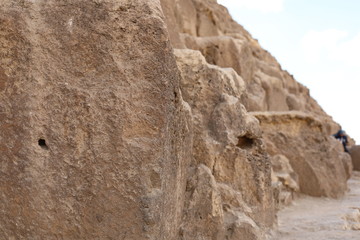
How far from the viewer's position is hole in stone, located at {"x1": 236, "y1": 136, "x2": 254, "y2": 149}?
11.3 feet

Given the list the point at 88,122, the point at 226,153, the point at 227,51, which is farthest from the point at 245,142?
the point at 227,51

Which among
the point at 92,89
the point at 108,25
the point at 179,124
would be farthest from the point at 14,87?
the point at 179,124

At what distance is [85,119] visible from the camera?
201 centimetres

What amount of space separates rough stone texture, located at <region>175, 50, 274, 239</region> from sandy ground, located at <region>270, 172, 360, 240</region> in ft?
1.33

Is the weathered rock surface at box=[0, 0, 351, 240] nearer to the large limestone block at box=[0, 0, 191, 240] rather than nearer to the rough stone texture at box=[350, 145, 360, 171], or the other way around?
the large limestone block at box=[0, 0, 191, 240]

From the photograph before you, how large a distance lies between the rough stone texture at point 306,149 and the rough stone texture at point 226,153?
8.02ft

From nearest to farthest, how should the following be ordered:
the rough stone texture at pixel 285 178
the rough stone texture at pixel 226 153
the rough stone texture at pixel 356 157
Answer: the rough stone texture at pixel 226 153 < the rough stone texture at pixel 285 178 < the rough stone texture at pixel 356 157

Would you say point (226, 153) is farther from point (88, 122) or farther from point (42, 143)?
point (42, 143)

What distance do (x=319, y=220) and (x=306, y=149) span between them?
1989 mm

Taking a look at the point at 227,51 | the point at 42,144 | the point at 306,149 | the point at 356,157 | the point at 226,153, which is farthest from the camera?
the point at 356,157

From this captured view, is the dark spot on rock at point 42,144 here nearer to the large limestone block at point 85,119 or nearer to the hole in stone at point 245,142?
the large limestone block at point 85,119

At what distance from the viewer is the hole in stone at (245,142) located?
3430 millimetres

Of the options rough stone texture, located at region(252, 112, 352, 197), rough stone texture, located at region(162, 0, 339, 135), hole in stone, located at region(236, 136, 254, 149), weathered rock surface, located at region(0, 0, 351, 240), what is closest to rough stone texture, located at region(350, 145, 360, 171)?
rough stone texture, located at region(162, 0, 339, 135)

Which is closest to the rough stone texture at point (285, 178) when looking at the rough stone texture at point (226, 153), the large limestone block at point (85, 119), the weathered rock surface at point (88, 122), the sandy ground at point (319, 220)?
the sandy ground at point (319, 220)
